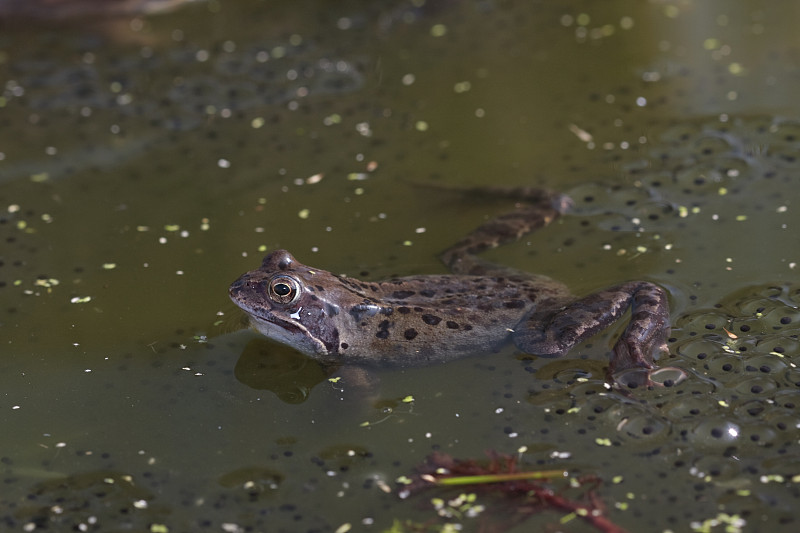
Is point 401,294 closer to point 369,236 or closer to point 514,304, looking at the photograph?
point 514,304

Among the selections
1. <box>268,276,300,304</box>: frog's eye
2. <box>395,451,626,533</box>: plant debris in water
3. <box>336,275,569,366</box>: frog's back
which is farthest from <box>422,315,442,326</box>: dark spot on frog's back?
<box>395,451,626,533</box>: plant debris in water

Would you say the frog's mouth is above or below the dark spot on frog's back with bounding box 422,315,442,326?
below

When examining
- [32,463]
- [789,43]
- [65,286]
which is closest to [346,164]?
[65,286]

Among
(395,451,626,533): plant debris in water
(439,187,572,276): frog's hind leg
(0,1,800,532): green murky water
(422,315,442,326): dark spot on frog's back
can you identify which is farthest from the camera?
(439,187,572,276): frog's hind leg

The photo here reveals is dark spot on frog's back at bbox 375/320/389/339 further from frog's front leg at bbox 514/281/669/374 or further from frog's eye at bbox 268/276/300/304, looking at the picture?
frog's front leg at bbox 514/281/669/374

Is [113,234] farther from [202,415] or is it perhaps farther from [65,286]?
[202,415]

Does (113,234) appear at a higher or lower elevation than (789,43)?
lower
